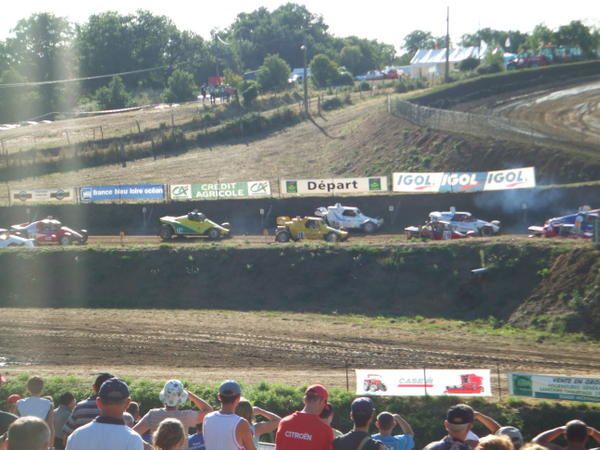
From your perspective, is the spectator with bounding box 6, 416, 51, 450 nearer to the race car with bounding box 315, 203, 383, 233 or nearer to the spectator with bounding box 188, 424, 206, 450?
the spectator with bounding box 188, 424, 206, 450

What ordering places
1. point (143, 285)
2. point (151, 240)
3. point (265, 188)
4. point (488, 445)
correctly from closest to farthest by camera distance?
point (488, 445) → point (143, 285) → point (151, 240) → point (265, 188)

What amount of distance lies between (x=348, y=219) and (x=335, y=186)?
18.0 ft

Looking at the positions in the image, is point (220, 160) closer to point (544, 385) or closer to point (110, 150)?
point (110, 150)

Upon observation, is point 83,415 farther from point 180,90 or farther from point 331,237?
point 180,90

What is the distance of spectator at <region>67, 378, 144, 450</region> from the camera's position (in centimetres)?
647

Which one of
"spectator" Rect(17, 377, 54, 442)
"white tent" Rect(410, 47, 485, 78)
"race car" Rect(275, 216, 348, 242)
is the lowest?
"race car" Rect(275, 216, 348, 242)

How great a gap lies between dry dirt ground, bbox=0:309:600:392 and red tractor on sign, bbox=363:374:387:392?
379 cm

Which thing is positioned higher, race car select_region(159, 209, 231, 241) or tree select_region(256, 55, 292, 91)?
tree select_region(256, 55, 292, 91)

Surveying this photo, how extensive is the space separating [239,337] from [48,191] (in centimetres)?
2700

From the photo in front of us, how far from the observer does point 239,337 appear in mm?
28188

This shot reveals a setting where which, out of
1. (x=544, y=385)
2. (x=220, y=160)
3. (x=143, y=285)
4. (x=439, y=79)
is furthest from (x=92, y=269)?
(x=439, y=79)

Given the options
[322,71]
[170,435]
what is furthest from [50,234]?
[322,71]

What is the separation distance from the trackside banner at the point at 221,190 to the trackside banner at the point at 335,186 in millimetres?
1132

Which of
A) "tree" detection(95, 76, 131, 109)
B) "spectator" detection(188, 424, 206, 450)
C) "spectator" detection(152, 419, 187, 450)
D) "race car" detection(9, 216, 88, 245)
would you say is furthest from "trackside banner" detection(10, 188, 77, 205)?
"tree" detection(95, 76, 131, 109)
